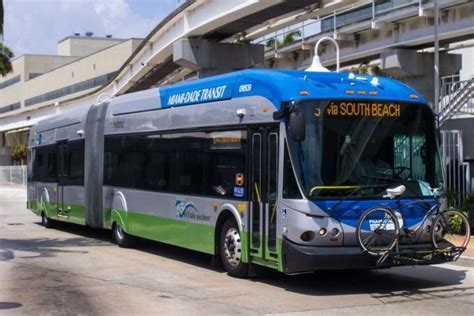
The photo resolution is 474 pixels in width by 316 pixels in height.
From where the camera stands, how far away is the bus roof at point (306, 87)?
35.4 ft

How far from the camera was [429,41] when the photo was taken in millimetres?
24656

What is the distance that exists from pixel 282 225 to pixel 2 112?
9673 cm

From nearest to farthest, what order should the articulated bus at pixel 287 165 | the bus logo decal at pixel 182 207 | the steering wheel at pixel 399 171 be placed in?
the articulated bus at pixel 287 165 < the steering wheel at pixel 399 171 < the bus logo decal at pixel 182 207

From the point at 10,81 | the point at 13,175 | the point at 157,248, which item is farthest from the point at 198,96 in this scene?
the point at 10,81

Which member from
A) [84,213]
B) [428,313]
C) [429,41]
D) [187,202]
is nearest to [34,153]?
[84,213]

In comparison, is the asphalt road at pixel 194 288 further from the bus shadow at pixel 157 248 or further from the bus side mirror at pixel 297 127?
the bus side mirror at pixel 297 127

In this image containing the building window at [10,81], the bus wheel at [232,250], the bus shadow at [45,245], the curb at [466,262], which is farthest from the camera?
the building window at [10,81]

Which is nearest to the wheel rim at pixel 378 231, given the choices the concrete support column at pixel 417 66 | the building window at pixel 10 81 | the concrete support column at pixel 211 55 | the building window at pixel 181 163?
the building window at pixel 181 163

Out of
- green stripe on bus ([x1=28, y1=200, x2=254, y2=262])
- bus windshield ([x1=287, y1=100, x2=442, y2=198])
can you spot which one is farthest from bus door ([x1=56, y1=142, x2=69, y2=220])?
bus windshield ([x1=287, y1=100, x2=442, y2=198])

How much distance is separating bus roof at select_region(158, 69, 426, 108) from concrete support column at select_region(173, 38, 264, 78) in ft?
43.7

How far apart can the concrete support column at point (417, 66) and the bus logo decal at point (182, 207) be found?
14595 mm

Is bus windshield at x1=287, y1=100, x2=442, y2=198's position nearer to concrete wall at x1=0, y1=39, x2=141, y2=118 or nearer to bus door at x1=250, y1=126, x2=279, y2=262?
bus door at x1=250, y1=126, x2=279, y2=262

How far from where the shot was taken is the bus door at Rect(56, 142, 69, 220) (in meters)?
20.6

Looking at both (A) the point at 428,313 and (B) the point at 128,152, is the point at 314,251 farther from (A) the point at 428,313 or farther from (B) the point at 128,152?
(B) the point at 128,152
